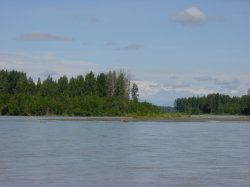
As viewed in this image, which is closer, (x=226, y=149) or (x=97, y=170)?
(x=97, y=170)

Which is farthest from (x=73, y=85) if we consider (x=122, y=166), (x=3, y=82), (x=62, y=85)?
(x=122, y=166)

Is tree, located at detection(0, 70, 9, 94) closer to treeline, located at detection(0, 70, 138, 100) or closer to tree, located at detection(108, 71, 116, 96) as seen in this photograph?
treeline, located at detection(0, 70, 138, 100)

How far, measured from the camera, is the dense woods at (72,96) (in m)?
158

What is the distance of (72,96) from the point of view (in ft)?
585

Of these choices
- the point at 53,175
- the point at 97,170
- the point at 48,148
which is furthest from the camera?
the point at 48,148

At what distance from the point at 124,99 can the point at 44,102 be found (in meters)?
28.0

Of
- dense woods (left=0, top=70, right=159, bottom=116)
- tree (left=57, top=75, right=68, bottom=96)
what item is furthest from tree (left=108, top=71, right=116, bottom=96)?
tree (left=57, top=75, right=68, bottom=96)

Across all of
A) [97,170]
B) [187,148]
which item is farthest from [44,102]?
[97,170]

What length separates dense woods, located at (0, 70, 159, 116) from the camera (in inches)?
6206

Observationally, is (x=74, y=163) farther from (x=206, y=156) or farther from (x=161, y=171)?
(x=206, y=156)

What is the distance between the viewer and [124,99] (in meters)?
170

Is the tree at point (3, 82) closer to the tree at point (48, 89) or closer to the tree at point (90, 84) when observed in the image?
the tree at point (48, 89)

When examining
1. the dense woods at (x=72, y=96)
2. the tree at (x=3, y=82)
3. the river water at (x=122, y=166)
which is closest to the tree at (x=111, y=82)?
the dense woods at (x=72, y=96)

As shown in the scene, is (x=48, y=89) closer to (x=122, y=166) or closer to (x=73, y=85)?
(x=73, y=85)
